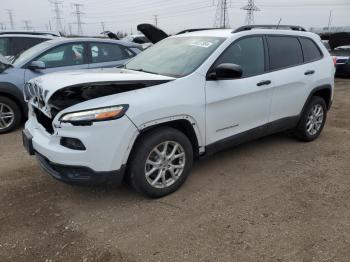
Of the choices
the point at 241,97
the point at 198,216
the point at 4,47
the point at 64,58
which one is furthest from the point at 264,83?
the point at 4,47

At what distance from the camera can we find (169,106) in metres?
3.49

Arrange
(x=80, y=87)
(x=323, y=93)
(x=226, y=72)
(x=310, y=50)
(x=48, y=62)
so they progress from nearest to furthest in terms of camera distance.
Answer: (x=80, y=87) < (x=226, y=72) < (x=310, y=50) < (x=323, y=93) < (x=48, y=62)

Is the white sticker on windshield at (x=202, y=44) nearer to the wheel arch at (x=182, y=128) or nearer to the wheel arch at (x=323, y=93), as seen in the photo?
the wheel arch at (x=182, y=128)

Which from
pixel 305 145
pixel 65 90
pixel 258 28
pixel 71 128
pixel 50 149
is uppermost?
pixel 258 28

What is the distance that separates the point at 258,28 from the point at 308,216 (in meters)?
2.46

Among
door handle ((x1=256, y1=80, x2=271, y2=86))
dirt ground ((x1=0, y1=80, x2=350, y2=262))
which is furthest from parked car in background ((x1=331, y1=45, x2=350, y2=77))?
door handle ((x1=256, y1=80, x2=271, y2=86))

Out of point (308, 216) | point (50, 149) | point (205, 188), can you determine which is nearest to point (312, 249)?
point (308, 216)

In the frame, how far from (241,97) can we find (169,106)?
108 centimetres

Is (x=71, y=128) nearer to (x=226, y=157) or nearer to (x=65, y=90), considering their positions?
(x=65, y=90)

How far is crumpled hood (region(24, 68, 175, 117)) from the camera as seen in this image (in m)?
3.23

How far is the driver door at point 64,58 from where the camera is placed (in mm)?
6613

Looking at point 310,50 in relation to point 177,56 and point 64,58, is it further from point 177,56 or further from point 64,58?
point 64,58

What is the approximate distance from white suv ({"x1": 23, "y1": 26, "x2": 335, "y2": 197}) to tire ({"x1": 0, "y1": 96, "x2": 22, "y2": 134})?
230 cm

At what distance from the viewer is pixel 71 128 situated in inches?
123
